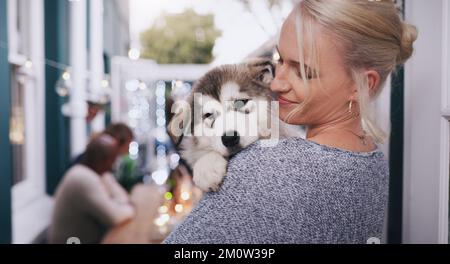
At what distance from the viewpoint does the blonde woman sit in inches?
40.6

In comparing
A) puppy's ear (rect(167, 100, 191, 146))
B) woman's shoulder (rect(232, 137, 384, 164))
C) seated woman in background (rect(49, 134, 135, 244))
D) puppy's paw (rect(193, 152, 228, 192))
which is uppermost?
puppy's ear (rect(167, 100, 191, 146))

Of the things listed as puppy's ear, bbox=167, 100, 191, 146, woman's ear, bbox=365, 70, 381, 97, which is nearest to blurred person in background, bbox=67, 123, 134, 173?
puppy's ear, bbox=167, 100, 191, 146

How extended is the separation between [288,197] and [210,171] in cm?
20

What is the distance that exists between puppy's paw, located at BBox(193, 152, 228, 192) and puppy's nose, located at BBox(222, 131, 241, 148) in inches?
1.4

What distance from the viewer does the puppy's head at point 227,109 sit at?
3.76ft

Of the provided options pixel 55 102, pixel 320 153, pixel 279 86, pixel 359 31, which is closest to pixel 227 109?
pixel 279 86

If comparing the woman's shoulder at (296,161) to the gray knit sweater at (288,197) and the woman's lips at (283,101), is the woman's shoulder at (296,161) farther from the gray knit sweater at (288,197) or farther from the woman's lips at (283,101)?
the woman's lips at (283,101)

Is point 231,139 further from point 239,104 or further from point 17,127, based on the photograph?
point 17,127

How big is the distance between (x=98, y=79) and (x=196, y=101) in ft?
1.19

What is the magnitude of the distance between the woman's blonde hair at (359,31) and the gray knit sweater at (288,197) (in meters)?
0.16

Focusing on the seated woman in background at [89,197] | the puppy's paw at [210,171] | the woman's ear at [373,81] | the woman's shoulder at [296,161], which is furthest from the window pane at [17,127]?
the woman's ear at [373,81]

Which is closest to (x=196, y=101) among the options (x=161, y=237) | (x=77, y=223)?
(x=161, y=237)

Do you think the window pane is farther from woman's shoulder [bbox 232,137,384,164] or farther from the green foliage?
woman's shoulder [bbox 232,137,384,164]

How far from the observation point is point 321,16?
1072 mm
